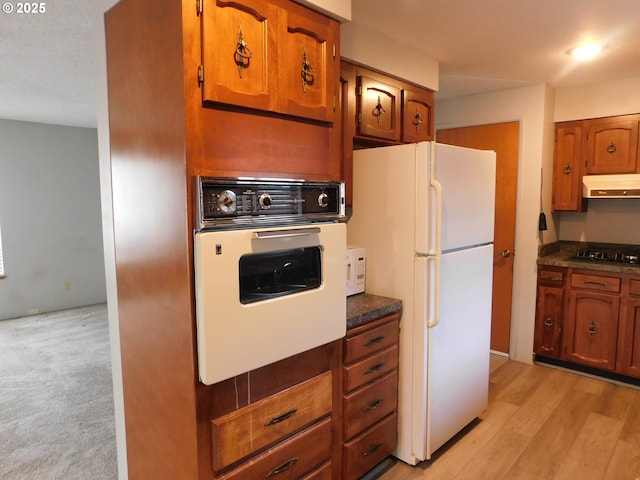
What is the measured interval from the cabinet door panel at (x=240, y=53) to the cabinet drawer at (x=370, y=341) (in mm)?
1101

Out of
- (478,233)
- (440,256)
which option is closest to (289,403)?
(440,256)

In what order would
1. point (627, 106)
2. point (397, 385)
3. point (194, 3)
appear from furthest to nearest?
point (627, 106) < point (397, 385) < point (194, 3)

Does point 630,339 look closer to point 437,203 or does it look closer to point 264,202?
point 437,203

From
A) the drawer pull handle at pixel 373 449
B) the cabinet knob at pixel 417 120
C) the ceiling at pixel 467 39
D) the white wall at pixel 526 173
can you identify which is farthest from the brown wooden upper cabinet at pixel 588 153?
the drawer pull handle at pixel 373 449

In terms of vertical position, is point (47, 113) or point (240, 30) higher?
point (47, 113)

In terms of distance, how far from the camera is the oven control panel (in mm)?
1297

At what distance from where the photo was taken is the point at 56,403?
3004 millimetres

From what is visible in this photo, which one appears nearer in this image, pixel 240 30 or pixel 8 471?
pixel 240 30

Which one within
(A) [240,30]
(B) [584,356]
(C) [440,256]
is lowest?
(B) [584,356]

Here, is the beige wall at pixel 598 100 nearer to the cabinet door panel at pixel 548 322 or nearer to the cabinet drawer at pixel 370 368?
the cabinet door panel at pixel 548 322

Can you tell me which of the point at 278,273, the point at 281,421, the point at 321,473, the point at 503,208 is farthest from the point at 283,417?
the point at 503,208

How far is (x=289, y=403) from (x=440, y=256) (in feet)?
3.37

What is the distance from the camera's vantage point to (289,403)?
5.29 feet

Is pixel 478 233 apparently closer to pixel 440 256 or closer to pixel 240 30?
pixel 440 256
